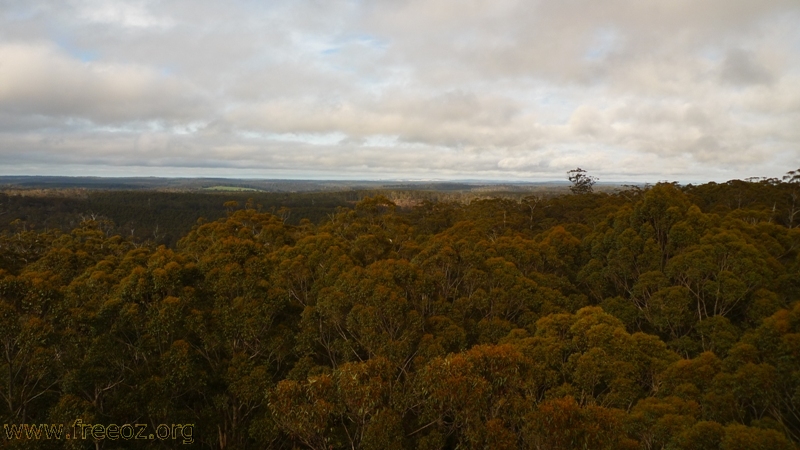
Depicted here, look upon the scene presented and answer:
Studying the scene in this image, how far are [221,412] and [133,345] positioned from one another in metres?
4.04

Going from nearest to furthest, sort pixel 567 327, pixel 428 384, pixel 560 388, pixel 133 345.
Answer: pixel 428 384, pixel 560 388, pixel 133 345, pixel 567 327

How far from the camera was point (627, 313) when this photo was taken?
68.5 ft

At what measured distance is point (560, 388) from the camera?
13.5 meters

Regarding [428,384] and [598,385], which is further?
[598,385]

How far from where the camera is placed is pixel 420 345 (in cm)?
1527

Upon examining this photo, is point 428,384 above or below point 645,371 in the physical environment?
above

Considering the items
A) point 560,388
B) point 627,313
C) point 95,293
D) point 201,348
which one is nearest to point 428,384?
point 560,388

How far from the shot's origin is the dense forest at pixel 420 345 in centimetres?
1034

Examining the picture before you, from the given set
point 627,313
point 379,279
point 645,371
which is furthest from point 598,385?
point 379,279

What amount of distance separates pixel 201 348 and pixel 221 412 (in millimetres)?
2534

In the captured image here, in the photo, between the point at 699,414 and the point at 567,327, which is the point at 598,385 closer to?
the point at 567,327

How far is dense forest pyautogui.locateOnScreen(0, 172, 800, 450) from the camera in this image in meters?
10.3

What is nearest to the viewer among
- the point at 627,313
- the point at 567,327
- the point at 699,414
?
the point at 699,414

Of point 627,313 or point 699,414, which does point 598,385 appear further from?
point 627,313
